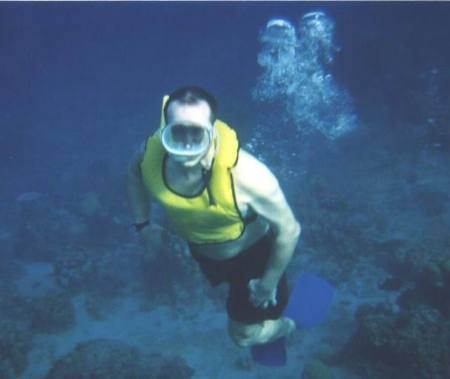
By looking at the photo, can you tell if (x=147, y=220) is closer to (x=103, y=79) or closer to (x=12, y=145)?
(x=12, y=145)

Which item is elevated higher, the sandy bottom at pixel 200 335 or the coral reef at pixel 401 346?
the coral reef at pixel 401 346

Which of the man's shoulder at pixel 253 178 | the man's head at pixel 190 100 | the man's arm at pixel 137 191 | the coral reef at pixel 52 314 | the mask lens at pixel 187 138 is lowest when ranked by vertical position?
the coral reef at pixel 52 314

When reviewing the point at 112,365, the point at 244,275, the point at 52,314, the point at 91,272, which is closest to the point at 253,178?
the point at 244,275

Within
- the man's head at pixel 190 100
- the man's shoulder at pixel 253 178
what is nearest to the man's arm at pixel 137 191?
the man's head at pixel 190 100

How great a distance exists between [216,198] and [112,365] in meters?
6.11

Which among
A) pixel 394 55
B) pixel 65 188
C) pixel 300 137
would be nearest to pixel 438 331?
pixel 300 137

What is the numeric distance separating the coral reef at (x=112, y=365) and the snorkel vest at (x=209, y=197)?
5324 mm

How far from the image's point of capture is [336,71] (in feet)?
84.5

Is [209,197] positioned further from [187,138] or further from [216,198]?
[187,138]

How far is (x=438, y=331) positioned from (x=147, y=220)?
19.9 feet

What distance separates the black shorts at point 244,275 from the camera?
13.7 feet

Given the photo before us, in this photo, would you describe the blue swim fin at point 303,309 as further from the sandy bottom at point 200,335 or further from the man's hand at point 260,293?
the sandy bottom at point 200,335

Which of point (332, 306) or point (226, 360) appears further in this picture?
point (332, 306)

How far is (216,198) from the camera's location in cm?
324
